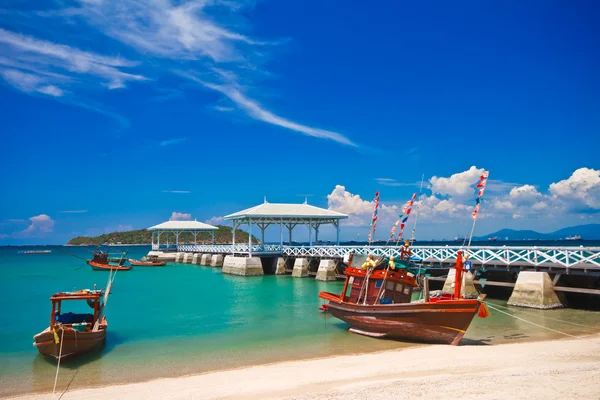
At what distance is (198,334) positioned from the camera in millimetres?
16984

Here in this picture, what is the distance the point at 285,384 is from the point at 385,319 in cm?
553

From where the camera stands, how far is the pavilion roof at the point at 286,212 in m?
39.4

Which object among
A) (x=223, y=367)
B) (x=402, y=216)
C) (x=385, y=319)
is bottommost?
(x=223, y=367)

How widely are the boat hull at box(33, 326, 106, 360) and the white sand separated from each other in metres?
2.69

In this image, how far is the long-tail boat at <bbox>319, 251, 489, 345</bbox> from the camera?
43.3ft

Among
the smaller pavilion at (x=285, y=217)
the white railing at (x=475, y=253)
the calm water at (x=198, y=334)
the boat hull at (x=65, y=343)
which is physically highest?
the smaller pavilion at (x=285, y=217)

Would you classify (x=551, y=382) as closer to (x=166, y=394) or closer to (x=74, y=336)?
(x=166, y=394)

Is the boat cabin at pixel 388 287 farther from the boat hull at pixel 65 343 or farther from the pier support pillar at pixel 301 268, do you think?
the pier support pillar at pixel 301 268

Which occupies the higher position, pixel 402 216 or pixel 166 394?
pixel 402 216

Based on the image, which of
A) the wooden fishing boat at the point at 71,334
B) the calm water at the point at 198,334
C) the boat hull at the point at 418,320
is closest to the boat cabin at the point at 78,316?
the wooden fishing boat at the point at 71,334

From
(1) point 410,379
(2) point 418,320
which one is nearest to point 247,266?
(2) point 418,320

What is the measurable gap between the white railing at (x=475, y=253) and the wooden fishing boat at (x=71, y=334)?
530 inches

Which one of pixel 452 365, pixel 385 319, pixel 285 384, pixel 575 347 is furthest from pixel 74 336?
pixel 575 347

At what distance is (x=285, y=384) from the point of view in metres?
10.1
